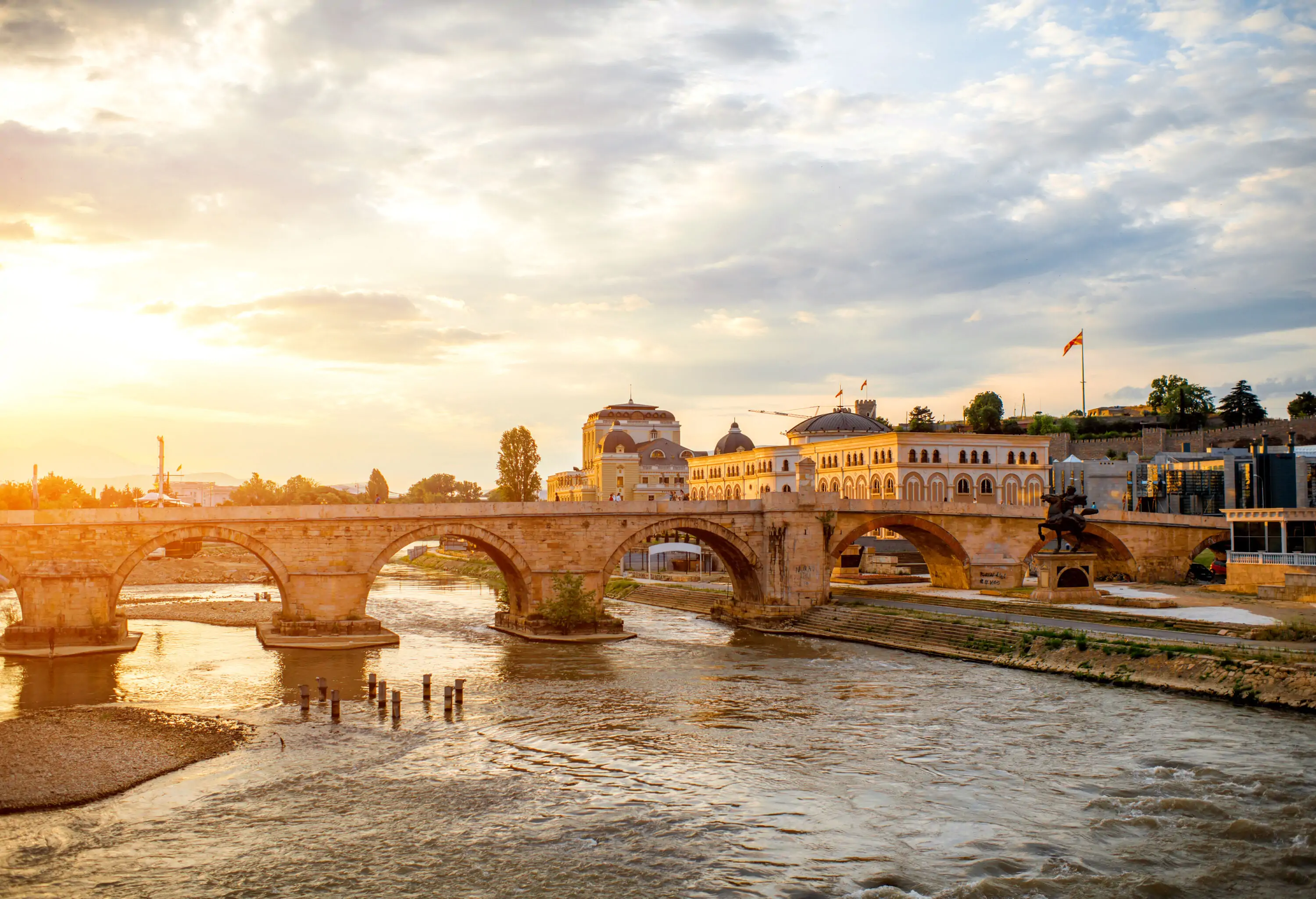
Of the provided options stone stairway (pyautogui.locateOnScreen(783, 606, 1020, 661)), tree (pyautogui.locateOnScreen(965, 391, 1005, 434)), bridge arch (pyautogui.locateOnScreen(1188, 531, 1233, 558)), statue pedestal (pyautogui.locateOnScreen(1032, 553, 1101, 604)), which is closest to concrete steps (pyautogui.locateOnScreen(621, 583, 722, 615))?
stone stairway (pyautogui.locateOnScreen(783, 606, 1020, 661))

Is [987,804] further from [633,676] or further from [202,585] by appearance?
[202,585]

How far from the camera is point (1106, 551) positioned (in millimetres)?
59781

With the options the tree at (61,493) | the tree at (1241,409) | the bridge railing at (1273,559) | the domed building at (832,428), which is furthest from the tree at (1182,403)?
the tree at (61,493)

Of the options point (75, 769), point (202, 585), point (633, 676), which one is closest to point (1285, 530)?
point (633, 676)

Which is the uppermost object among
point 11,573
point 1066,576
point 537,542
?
point 537,542

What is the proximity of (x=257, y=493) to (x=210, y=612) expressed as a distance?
74572mm

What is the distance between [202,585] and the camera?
80000 mm

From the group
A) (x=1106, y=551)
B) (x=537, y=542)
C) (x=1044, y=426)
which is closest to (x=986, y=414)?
(x=1044, y=426)

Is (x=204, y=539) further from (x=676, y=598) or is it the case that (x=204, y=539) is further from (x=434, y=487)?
(x=434, y=487)

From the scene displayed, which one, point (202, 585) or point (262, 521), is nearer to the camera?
point (262, 521)

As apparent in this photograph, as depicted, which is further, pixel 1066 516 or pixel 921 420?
pixel 921 420

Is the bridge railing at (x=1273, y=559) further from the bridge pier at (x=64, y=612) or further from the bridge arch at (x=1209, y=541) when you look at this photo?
the bridge pier at (x=64, y=612)

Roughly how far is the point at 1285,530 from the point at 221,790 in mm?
47820

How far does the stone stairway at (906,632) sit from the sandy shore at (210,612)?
84.4ft
